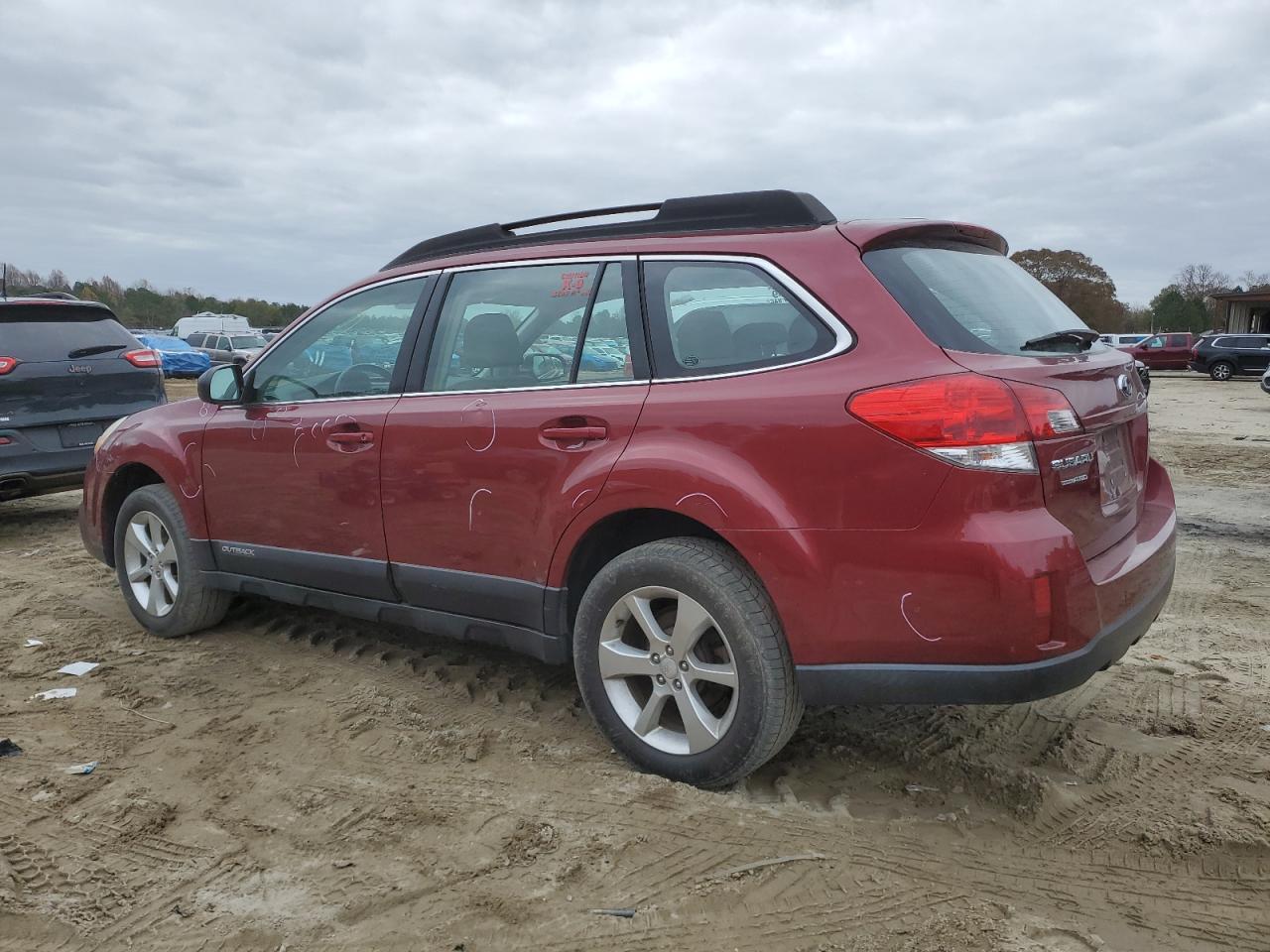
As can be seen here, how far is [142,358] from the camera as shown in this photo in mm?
8125

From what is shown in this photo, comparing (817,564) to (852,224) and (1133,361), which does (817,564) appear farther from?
(1133,361)

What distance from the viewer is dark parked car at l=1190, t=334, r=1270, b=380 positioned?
3036cm

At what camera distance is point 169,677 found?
437 centimetres

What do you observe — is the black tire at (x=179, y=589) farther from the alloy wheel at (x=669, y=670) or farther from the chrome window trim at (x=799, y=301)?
the chrome window trim at (x=799, y=301)

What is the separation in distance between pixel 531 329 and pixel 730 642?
138 cm

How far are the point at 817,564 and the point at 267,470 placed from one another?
2603 millimetres

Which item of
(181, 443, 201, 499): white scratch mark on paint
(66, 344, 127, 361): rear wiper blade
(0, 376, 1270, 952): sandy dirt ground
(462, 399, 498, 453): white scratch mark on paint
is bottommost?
(0, 376, 1270, 952): sandy dirt ground

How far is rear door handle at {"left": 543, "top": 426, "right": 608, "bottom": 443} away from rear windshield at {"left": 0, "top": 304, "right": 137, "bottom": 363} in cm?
588

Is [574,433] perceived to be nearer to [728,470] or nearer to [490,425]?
[490,425]

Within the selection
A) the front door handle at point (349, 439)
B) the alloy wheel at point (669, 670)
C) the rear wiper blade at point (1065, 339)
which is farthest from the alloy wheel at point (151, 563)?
the rear wiper blade at point (1065, 339)

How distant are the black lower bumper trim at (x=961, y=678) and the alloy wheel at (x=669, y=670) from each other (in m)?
0.29

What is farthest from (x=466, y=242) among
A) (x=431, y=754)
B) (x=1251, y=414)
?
(x=1251, y=414)

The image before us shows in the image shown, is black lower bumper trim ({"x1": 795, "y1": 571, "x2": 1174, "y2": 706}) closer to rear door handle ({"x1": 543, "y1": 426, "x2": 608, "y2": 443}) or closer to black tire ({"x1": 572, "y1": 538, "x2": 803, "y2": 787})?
black tire ({"x1": 572, "y1": 538, "x2": 803, "y2": 787})

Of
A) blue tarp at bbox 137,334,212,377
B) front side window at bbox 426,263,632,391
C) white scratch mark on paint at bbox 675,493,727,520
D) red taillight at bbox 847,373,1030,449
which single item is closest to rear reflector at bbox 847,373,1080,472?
red taillight at bbox 847,373,1030,449
